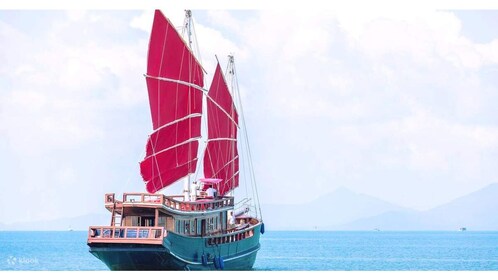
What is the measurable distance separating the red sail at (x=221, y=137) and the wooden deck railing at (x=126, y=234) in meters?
11.8

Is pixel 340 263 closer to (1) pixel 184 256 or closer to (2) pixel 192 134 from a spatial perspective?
(2) pixel 192 134

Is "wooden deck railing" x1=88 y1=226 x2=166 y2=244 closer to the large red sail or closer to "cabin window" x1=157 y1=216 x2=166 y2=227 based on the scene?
"cabin window" x1=157 y1=216 x2=166 y2=227

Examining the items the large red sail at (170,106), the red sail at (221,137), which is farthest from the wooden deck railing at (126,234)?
the red sail at (221,137)

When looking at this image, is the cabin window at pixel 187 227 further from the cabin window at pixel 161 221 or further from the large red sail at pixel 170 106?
the large red sail at pixel 170 106

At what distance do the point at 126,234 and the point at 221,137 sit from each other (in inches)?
549

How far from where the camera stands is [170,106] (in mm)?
31578

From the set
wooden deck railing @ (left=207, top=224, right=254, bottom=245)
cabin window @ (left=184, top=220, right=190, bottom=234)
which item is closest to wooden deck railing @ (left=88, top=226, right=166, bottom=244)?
cabin window @ (left=184, top=220, right=190, bottom=234)

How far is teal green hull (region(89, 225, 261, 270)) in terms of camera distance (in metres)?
25.8

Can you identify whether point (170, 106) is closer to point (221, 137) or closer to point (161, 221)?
point (161, 221)

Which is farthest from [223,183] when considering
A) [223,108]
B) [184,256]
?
[184,256]

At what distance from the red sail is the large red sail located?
4169mm
